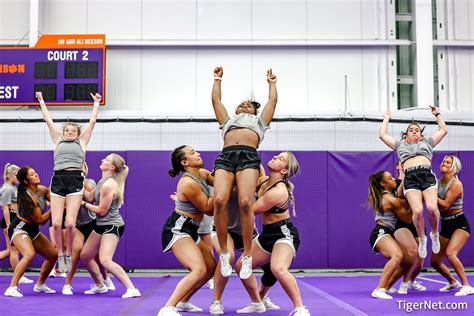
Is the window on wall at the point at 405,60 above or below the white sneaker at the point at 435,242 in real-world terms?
above

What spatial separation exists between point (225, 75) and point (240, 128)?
8.40 meters

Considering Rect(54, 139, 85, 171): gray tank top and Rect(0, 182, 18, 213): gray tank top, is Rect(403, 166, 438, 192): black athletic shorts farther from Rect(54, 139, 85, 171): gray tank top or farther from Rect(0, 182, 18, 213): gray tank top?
Rect(0, 182, 18, 213): gray tank top

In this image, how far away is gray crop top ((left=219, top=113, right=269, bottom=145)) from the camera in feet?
16.8

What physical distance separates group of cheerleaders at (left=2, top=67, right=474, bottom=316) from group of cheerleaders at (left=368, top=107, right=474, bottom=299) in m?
0.01

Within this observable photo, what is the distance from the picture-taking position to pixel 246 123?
16.8ft

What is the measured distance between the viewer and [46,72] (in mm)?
12031

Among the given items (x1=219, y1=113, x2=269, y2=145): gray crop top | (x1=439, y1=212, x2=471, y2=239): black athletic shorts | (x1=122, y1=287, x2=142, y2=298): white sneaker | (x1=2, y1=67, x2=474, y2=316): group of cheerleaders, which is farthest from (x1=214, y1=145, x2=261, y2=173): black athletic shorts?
(x1=439, y1=212, x2=471, y2=239): black athletic shorts

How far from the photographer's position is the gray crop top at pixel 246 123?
511 cm

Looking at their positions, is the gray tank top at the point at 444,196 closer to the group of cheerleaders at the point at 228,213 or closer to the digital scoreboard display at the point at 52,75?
the group of cheerleaders at the point at 228,213

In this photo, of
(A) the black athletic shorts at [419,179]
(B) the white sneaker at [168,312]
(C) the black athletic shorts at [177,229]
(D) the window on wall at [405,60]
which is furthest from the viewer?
(D) the window on wall at [405,60]

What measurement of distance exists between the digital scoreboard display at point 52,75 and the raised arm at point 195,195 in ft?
24.8

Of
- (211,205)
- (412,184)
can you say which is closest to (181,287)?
(211,205)

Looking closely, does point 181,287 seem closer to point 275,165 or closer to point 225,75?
point 275,165

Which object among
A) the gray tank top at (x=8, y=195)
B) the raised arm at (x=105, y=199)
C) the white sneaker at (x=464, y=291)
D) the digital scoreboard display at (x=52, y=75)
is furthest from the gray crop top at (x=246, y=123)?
the digital scoreboard display at (x=52, y=75)
